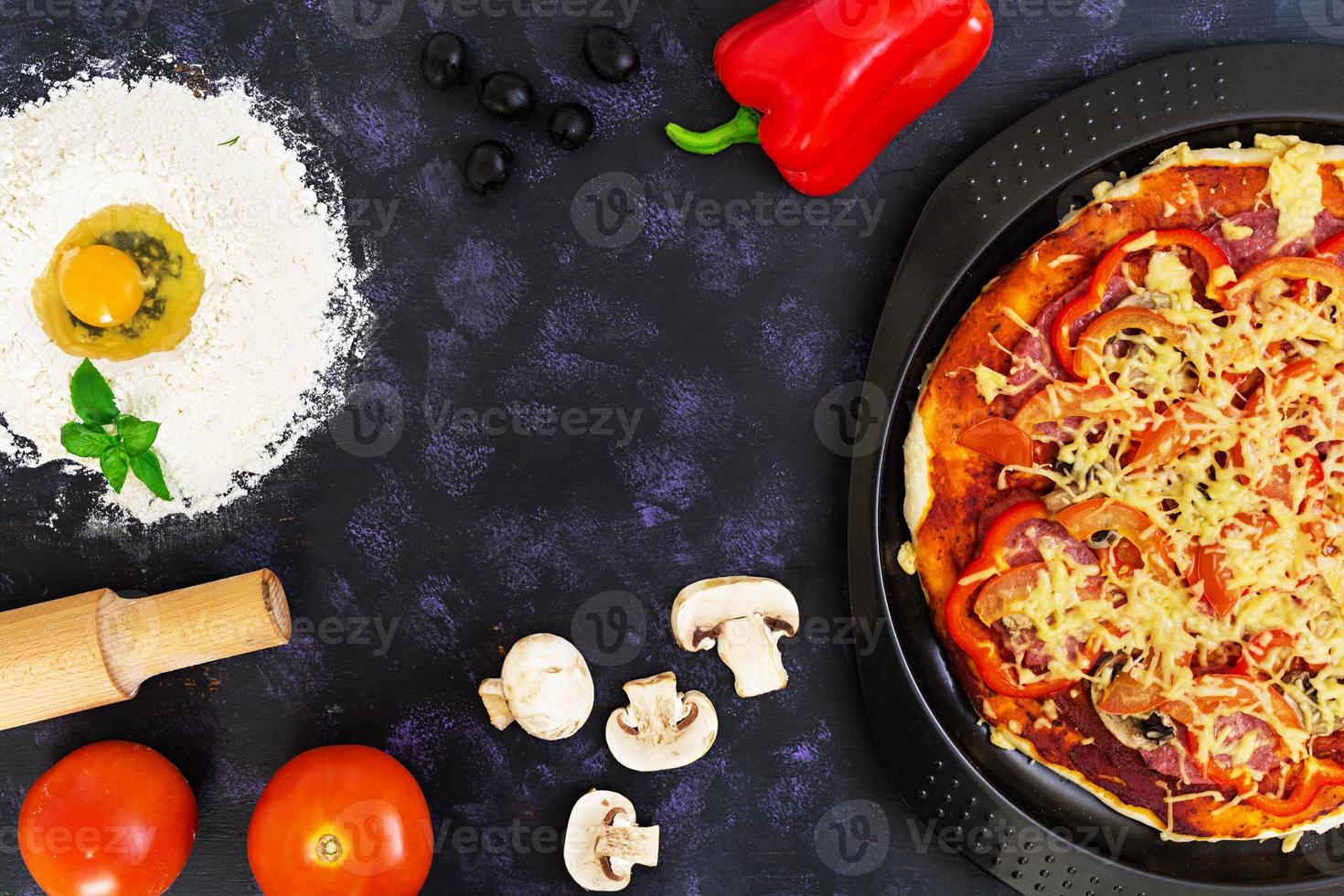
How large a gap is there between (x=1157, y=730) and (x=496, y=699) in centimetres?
204

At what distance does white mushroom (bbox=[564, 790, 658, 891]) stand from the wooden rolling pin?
1.13m

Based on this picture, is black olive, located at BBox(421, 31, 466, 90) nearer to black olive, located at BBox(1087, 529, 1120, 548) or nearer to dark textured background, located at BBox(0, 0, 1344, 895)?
dark textured background, located at BBox(0, 0, 1344, 895)

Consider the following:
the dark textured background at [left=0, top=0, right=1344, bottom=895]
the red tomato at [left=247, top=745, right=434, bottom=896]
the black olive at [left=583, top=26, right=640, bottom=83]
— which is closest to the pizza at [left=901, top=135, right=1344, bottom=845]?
the dark textured background at [left=0, top=0, right=1344, bottom=895]

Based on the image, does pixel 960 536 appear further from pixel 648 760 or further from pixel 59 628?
pixel 59 628

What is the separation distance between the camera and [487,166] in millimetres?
2752

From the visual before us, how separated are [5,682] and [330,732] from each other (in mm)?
925

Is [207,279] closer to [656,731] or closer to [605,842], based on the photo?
[656,731]

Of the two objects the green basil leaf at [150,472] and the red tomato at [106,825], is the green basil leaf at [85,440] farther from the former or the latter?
the red tomato at [106,825]

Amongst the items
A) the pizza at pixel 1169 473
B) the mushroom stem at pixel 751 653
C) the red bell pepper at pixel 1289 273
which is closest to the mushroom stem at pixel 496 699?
the mushroom stem at pixel 751 653

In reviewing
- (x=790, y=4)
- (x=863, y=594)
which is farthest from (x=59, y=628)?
(x=790, y=4)

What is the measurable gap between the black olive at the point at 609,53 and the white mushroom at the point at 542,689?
5.98 ft

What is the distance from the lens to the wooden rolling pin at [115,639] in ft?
8.38

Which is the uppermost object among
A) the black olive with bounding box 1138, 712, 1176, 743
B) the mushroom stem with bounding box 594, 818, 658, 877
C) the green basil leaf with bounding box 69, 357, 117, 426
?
the green basil leaf with bounding box 69, 357, 117, 426

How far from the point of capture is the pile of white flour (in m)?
2.82
